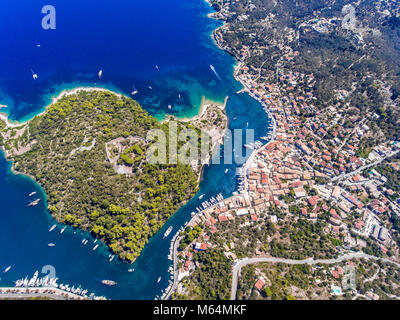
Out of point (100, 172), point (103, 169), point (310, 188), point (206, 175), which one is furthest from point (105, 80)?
point (310, 188)

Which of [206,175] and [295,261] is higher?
[206,175]

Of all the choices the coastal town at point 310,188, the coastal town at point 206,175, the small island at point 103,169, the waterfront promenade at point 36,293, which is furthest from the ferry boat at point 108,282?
the coastal town at point 310,188

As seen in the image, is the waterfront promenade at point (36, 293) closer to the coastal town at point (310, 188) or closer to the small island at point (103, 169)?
the small island at point (103, 169)

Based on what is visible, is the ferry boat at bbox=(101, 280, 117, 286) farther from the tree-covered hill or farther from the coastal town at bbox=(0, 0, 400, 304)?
the tree-covered hill

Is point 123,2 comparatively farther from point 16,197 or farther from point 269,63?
point 16,197

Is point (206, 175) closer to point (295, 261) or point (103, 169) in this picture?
point (103, 169)

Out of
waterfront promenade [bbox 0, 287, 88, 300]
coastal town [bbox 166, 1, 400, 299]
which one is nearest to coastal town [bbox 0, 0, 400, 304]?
waterfront promenade [bbox 0, 287, 88, 300]
